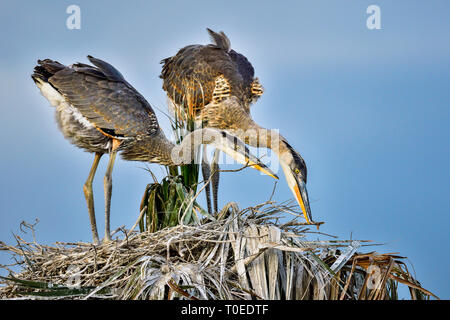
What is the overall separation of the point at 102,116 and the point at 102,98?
18 centimetres

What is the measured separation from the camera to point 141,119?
5855 mm

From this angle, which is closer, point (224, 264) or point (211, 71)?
point (224, 264)

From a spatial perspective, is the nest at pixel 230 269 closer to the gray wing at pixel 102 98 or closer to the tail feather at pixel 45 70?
the gray wing at pixel 102 98

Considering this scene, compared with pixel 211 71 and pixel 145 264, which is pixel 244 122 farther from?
pixel 145 264

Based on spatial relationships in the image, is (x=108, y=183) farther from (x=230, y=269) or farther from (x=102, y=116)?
(x=230, y=269)

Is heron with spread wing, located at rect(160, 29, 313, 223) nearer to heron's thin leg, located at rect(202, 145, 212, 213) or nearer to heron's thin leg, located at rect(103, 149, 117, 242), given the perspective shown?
heron's thin leg, located at rect(202, 145, 212, 213)

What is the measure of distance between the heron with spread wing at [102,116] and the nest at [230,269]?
47.8 inches

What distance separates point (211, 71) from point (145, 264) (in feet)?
13.6

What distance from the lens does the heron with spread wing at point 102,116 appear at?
18.6ft

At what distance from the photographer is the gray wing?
568 centimetres

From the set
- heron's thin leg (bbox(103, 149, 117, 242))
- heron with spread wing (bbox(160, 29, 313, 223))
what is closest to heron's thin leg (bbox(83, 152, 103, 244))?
heron's thin leg (bbox(103, 149, 117, 242))

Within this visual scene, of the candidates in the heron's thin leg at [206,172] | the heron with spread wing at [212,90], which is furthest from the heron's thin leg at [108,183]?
the heron with spread wing at [212,90]

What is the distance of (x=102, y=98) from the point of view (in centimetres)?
572

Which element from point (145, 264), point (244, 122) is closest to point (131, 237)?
point (145, 264)
